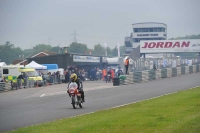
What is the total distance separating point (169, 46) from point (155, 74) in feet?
107

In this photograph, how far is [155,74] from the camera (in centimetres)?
4184

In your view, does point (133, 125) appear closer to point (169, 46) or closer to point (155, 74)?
point (155, 74)

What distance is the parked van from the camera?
149ft

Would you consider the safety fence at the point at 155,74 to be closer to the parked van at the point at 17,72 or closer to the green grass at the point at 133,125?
the parked van at the point at 17,72

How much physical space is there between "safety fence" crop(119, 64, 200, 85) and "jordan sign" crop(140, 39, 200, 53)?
1940 cm

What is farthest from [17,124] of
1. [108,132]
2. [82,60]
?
[82,60]

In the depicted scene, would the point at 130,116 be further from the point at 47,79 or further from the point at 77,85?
the point at 47,79

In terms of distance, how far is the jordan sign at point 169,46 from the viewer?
230ft

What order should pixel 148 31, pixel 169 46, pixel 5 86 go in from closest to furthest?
pixel 5 86
pixel 169 46
pixel 148 31

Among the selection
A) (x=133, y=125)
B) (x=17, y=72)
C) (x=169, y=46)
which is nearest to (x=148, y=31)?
(x=169, y=46)

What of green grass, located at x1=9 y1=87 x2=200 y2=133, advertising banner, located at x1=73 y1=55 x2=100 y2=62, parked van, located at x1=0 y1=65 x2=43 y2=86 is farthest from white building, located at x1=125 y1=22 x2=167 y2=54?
green grass, located at x1=9 y1=87 x2=200 y2=133

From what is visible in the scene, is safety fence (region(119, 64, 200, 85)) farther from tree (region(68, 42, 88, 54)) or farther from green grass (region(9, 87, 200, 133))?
tree (region(68, 42, 88, 54))

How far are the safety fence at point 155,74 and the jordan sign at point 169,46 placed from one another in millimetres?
19398

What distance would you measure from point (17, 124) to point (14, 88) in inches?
1080
